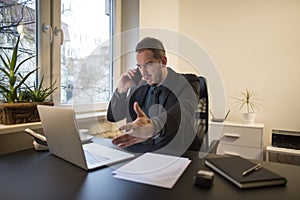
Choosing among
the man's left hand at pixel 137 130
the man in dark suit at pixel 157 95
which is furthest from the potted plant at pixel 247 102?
the man's left hand at pixel 137 130

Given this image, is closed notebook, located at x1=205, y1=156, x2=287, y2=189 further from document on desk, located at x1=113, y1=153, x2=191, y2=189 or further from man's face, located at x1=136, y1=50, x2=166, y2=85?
man's face, located at x1=136, y1=50, x2=166, y2=85

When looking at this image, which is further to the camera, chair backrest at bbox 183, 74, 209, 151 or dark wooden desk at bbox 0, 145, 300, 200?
chair backrest at bbox 183, 74, 209, 151

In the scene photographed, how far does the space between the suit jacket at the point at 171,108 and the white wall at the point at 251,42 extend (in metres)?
1.03

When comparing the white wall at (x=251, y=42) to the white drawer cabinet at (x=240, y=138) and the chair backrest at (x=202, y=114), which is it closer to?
the white drawer cabinet at (x=240, y=138)

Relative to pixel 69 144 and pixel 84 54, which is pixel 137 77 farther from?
pixel 69 144

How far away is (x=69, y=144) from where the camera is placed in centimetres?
93

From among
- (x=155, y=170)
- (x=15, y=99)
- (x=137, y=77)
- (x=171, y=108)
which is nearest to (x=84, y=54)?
(x=137, y=77)

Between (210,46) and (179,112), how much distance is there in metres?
2.04

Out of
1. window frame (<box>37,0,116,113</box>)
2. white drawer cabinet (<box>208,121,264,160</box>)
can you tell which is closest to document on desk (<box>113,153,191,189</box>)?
window frame (<box>37,0,116,113</box>)

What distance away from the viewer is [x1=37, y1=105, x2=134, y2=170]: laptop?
0.89 m

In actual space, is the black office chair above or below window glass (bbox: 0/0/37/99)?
Answer: below

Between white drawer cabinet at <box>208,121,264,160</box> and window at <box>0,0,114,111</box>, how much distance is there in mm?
1285

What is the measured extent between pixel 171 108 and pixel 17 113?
30.6 inches

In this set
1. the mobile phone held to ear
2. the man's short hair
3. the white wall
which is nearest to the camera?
the man's short hair
